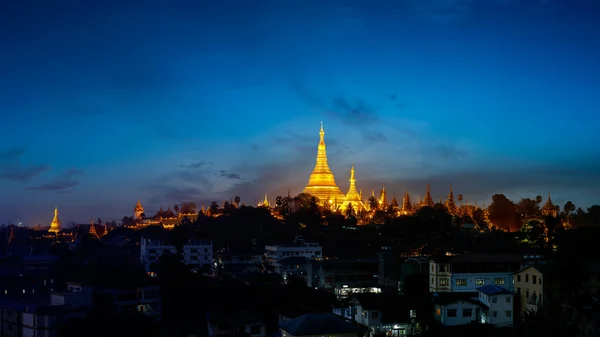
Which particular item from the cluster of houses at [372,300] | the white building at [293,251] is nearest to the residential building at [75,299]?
the cluster of houses at [372,300]

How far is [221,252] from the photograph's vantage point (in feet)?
140

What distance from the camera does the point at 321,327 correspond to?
70.7 ft

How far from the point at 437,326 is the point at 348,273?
35.8 feet

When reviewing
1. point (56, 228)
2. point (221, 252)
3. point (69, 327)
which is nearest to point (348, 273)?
point (221, 252)

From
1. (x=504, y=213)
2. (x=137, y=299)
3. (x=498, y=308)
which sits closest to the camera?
(x=498, y=308)

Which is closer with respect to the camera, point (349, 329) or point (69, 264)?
point (349, 329)

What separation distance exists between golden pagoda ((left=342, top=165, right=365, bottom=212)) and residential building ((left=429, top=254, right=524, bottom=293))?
3566 centimetres

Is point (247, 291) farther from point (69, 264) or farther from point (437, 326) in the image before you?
point (69, 264)

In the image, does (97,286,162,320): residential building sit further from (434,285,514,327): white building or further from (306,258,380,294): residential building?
(434,285,514,327): white building

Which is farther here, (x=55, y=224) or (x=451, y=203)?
(x=55, y=224)

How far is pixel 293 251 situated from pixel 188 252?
5774 millimetres

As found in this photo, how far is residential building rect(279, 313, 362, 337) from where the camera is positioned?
2142cm

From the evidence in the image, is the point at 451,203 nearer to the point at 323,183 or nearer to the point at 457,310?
the point at 323,183

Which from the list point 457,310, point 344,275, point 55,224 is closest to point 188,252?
point 344,275
